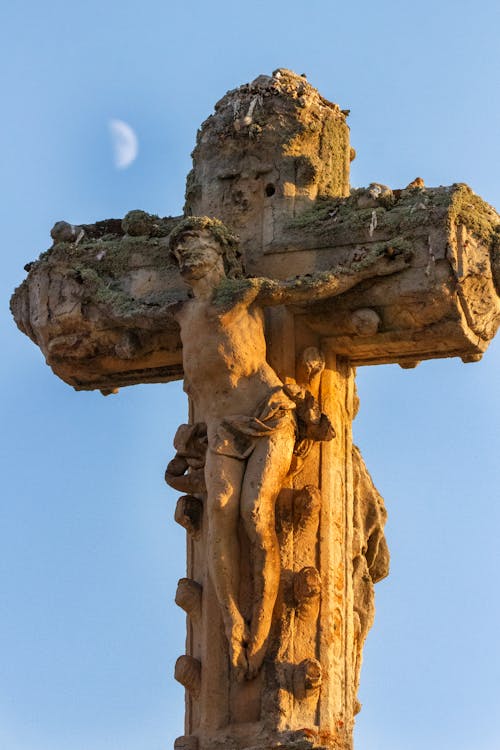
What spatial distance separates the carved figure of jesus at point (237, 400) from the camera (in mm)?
14070

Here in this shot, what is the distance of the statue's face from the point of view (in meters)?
14.6

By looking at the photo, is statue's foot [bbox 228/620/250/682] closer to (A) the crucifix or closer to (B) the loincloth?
(A) the crucifix

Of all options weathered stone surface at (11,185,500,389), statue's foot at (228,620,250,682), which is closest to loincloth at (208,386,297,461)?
weathered stone surface at (11,185,500,389)

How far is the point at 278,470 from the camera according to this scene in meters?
14.2

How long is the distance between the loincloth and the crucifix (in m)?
0.02

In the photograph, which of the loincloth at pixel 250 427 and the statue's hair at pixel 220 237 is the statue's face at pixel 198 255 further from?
the loincloth at pixel 250 427

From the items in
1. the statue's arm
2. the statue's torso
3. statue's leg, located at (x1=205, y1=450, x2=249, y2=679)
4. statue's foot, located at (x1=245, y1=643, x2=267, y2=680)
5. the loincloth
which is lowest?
statue's foot, located at (x1=245, y1=643, x2=267, y2=680)

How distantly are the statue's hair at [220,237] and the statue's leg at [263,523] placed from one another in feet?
4.05

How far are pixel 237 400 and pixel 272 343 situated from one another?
65 centimetres

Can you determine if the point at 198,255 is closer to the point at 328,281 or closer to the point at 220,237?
the point at 220,237

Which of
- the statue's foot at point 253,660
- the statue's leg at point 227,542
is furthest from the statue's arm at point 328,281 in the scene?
the statue's foot at point 253,660

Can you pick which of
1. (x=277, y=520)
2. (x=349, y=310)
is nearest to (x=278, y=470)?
(x=277, y=520)

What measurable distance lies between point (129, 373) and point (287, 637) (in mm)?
2582

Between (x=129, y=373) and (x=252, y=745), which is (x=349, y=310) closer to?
(x=129, y=373)
